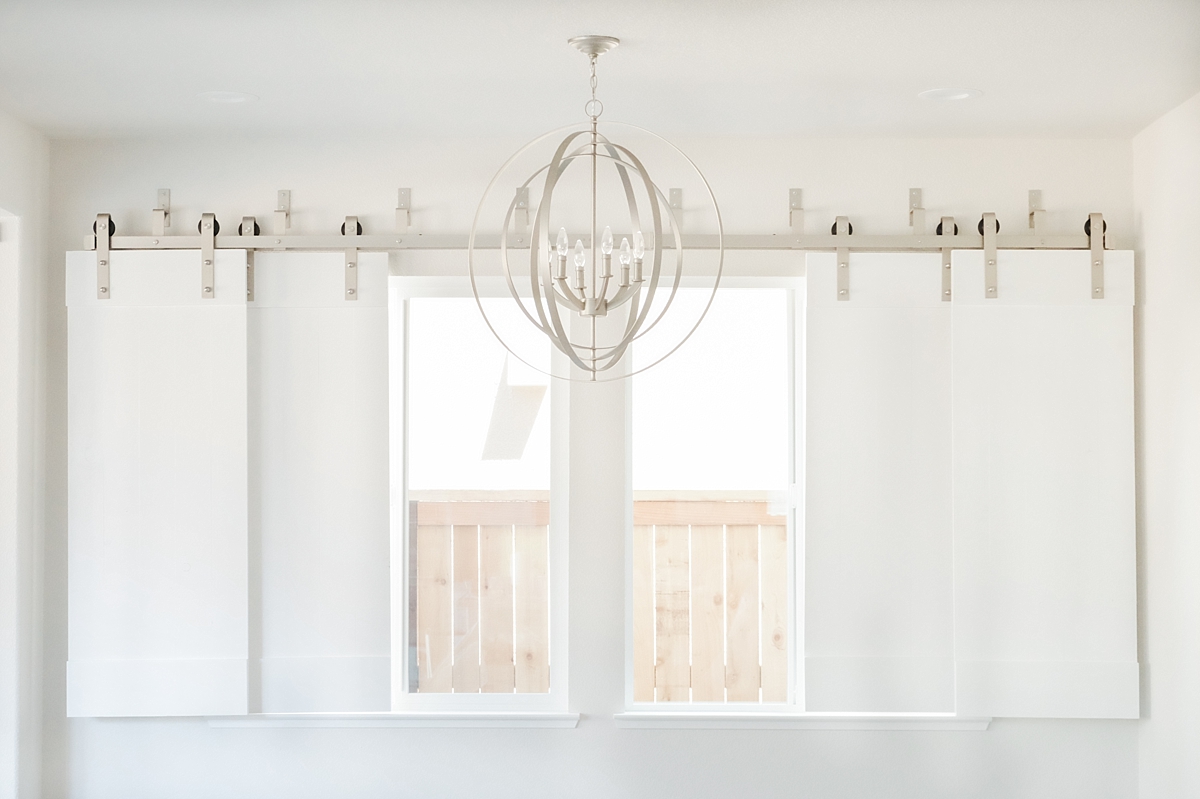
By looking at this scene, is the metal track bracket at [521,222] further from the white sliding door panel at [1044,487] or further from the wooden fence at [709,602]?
the white sliding door panel at [1044,487]

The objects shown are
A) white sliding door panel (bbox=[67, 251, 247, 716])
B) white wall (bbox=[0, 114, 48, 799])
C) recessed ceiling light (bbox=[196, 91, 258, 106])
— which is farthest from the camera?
white sliding door panel (bbox=[67, 251, 247, 716])

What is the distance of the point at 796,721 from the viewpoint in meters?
2.84

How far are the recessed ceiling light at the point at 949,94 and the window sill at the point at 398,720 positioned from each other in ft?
6.46

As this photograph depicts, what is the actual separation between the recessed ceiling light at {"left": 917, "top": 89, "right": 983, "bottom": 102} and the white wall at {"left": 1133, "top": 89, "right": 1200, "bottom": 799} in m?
0.59

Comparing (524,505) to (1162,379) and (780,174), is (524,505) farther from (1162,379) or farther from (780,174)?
(1162,379)

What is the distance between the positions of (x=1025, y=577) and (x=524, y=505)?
4.88 ft

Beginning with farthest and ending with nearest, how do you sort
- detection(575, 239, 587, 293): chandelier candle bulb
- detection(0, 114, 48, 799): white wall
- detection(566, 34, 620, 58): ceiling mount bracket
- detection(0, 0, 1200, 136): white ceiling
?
detection(0, 114, 48, 799): white wall
detection(566, 34, 620, 58): ceiling mount bracket
detection(0, 0, 1200, 136): white ceiling
detection(575, 239, 587, 293): chandelier candle bulb

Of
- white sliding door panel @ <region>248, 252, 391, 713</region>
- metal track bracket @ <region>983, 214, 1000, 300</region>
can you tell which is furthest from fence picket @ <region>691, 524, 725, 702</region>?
metal track bracket @ <region>983, 214, 1000, 300</region>

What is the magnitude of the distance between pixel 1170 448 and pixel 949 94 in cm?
116

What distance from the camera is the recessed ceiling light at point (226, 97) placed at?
2.46 meters

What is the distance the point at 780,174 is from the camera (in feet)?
9.53

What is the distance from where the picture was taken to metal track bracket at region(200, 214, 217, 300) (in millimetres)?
2811

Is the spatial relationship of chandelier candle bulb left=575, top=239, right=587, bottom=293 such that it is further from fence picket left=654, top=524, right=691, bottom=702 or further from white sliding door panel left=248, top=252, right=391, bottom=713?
fence picket left=654, top=524, right=691, bottom=702

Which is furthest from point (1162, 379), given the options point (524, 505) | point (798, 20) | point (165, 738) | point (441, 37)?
point (165, 738)
